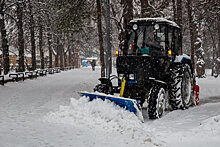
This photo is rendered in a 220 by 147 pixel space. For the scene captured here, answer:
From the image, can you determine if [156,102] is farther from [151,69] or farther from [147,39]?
[147,39]

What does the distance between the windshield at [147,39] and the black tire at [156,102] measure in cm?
153

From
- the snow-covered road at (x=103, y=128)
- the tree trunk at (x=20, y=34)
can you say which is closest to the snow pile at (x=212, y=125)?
the snow-covered road at (x=103, y=128)

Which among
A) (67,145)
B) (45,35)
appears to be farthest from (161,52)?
(45,35)

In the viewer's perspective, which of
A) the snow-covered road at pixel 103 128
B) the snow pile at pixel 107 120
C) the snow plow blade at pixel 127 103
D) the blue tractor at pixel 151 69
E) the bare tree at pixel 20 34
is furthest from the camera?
the bare tree at pixel 20 34

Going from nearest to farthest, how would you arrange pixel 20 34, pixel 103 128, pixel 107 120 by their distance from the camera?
pixel 103 128
pixel 107 120
pixel 20 34

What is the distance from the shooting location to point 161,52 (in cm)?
841

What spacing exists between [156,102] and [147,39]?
239cm

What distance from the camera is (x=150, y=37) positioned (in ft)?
28.0

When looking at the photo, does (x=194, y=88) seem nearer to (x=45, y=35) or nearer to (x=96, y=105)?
(x=96, y=105)

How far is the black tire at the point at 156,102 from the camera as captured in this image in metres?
7.03

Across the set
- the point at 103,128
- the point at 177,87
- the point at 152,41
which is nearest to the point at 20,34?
the point at 152,41

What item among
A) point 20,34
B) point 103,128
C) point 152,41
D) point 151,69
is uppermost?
point 20,34

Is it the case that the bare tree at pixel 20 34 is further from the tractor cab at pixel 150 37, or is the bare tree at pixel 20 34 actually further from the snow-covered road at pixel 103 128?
the snow-covered road at pixel 103 128

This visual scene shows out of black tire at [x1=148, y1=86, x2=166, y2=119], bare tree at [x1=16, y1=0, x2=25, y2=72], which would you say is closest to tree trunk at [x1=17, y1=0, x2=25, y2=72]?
bare tree at [x1=16, y1=0, x2=25, y2=72]
